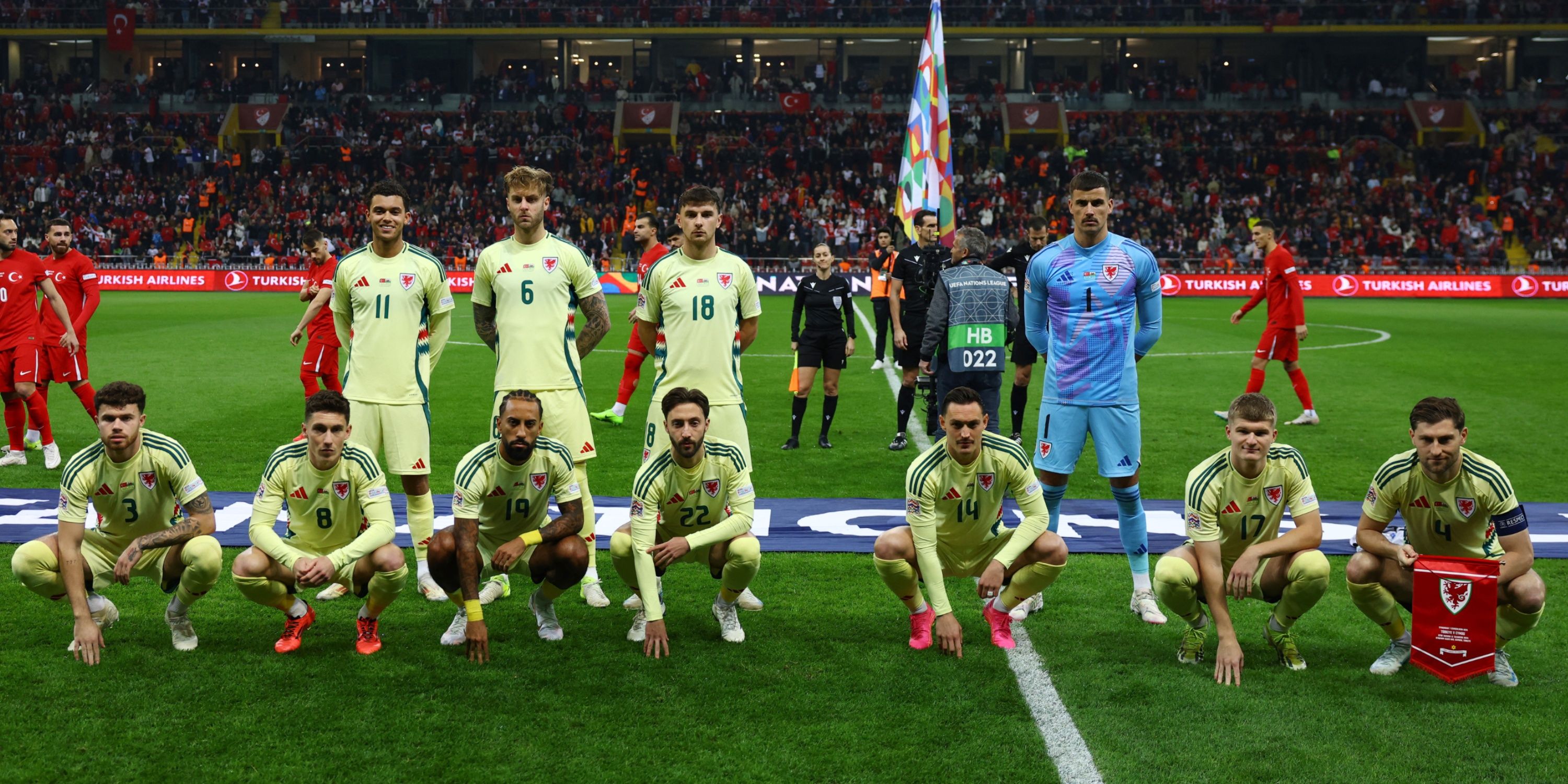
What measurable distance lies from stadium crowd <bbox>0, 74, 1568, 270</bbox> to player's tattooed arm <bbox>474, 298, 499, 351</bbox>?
3059cm

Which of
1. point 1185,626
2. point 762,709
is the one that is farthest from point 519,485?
point 1185,626

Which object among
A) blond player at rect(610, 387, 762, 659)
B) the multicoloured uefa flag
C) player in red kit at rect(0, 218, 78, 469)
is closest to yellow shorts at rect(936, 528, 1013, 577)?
blond player at rect(610, 387, 762, 659)

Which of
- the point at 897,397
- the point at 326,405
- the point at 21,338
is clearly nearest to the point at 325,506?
the point at 326,405

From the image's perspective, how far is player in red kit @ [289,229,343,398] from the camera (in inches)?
417

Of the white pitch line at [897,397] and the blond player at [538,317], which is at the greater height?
the blond player at [538,317]

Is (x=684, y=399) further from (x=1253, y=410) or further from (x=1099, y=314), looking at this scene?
(x=1253, y=410)

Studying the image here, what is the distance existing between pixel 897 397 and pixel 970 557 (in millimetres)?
7986

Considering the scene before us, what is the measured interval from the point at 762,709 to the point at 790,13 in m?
49.0

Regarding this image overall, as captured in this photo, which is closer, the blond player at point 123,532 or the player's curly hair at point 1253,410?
the player's curly hair at point 1253,410

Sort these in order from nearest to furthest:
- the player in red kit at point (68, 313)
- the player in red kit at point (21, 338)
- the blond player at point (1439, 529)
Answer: the blond player at point (1439, 529) → the player in red kit at point (21, 338) → the player in red kit at point (68, 313)

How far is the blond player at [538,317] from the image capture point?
6359 millimetres

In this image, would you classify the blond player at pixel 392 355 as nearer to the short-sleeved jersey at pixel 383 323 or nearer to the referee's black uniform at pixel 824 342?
the short-sleeved jersey at pixel 383 323

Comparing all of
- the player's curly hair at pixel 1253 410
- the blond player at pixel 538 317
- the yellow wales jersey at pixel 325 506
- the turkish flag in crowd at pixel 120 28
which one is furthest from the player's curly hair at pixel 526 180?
the turkish flag in crowd at pixel 120 28

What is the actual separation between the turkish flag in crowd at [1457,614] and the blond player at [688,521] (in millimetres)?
2862
